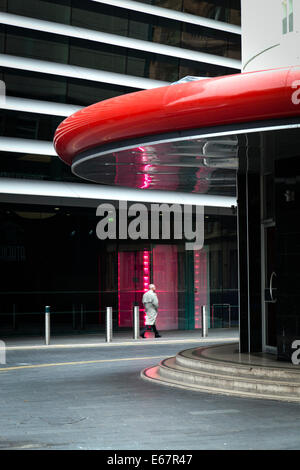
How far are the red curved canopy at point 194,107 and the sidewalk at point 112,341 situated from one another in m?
10.5

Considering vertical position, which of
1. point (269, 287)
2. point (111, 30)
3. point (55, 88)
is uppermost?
point (111, 30)

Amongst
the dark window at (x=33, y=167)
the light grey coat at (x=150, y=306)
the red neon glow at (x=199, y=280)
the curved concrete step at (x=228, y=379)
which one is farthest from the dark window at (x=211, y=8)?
the curved concrete step at (x=228, y=379)

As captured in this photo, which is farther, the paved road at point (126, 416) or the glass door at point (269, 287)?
the glass door at point (269, 287)

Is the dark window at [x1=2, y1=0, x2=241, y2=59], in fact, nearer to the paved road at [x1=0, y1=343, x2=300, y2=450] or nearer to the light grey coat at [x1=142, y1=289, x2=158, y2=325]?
the light grey coat at [x1=142, y1=289, x2=158, y2=325]

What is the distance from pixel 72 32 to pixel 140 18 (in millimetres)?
2962

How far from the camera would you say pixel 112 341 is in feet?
69.1

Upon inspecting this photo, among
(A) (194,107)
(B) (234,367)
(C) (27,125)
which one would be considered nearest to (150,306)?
(C) (27,125)

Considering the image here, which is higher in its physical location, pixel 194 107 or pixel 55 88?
pixel 55 88

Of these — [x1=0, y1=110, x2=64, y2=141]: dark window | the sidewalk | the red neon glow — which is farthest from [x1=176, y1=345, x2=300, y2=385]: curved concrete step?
the red neon glow

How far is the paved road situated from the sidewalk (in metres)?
6.76

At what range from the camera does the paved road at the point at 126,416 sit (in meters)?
6.87

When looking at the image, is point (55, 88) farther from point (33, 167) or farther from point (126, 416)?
point (126, 416)

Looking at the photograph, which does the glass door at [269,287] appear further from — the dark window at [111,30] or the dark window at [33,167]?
the dark window at [111,30]

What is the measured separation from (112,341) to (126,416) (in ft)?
42.0
